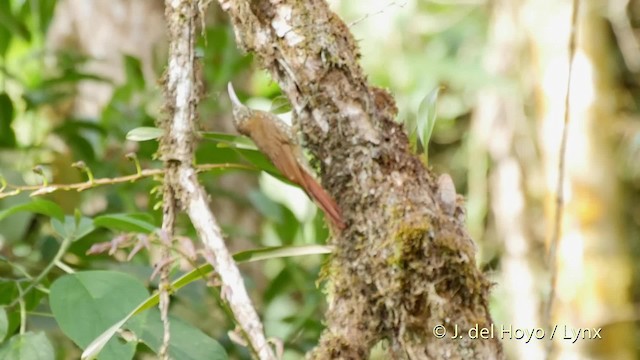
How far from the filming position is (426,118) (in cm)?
82

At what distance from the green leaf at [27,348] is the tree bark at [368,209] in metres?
0.25

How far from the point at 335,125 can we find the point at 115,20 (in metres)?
1.42

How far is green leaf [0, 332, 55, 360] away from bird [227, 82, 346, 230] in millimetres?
264

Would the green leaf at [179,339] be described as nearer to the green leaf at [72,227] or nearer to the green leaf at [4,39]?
the green leaf at [72,227]

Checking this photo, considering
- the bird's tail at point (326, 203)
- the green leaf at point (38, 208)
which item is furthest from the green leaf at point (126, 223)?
the bird's tail at point (326, 203)

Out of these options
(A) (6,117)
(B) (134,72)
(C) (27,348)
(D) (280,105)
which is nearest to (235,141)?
(D) (280,105)

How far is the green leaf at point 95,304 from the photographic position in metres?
0.72

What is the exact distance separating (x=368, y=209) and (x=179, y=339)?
218 millimetres

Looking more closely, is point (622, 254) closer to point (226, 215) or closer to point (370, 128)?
point (226, 215)

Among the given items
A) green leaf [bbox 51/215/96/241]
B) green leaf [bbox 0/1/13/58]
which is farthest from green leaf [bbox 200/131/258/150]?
green leaf [bbox 0/1/13/58]

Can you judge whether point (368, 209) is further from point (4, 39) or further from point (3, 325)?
point (4, 39)

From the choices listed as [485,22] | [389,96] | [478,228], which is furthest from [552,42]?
[389,96]

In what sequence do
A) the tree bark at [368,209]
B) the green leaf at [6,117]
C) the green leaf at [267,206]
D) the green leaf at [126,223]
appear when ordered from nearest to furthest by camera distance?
the tree bark at [368,209], the green leaf at [126,223], the green leaf at [6,117], the green leaf at [267,206]

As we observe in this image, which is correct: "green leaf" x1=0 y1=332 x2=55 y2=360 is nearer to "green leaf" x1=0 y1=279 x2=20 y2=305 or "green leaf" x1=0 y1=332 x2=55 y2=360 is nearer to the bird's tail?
"green leaf" x1=0 y1=279 x2=20 y2=305
